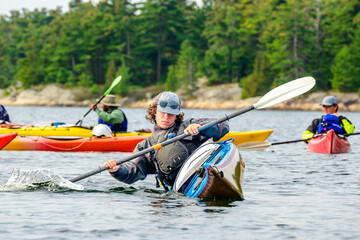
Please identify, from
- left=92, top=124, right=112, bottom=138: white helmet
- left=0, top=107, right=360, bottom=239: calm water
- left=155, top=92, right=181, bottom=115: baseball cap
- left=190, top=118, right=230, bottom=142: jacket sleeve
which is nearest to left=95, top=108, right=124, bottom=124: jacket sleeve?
left=92, top=124, right=112, bottom=138: white helmet

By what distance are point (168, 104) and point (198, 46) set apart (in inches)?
2872

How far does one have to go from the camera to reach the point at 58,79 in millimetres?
79375

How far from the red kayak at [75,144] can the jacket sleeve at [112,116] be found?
1.36 ft

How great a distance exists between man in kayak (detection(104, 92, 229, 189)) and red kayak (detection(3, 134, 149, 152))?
6820mm

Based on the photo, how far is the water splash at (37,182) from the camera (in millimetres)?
8297

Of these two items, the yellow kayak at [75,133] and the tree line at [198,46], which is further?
the tree line at [198,46]

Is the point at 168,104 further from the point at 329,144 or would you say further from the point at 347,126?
the point at 347,126

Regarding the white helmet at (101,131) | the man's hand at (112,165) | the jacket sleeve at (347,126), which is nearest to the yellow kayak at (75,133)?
the white helmet at (101,131)

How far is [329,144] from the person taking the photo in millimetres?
13828

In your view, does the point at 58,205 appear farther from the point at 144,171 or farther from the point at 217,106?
the point at 217,106

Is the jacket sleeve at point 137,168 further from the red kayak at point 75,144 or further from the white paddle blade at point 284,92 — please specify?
the red kayak at point 75,144

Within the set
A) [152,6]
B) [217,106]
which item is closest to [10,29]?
[152,6]

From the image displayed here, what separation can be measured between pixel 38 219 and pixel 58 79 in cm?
7463

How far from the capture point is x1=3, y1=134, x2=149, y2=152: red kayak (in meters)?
14.4
